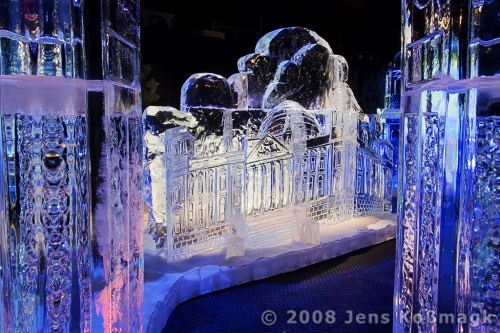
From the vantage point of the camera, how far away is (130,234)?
1237 mm

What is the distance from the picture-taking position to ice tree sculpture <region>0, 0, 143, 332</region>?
0.93 metres

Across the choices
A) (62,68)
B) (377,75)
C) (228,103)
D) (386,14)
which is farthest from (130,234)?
(377,75)

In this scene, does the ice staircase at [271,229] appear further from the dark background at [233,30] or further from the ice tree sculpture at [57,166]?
the dark background at [233,30]

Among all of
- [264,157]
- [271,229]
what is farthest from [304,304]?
[264,157]

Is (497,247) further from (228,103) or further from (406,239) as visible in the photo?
(228,103)

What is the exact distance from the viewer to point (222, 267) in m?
2.52

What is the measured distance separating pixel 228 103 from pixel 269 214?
0.80 m

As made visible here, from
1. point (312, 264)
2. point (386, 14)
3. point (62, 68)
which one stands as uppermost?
point (386, 14)

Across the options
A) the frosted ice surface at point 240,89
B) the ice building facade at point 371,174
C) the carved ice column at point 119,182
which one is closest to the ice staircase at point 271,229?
the frosted ice surface at point 240,89

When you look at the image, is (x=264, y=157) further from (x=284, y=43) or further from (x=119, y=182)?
(x=119, y=182)

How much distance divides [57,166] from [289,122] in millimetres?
2346

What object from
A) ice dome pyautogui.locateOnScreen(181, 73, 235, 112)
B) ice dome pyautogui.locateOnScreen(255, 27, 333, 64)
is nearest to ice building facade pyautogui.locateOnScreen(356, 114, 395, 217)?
ice dome pyautogui.locateOnScreen(255, 27, 333, 64)

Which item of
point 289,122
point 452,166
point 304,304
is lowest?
point 304,304

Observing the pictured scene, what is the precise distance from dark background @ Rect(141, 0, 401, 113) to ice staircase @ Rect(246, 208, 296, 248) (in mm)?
3581
